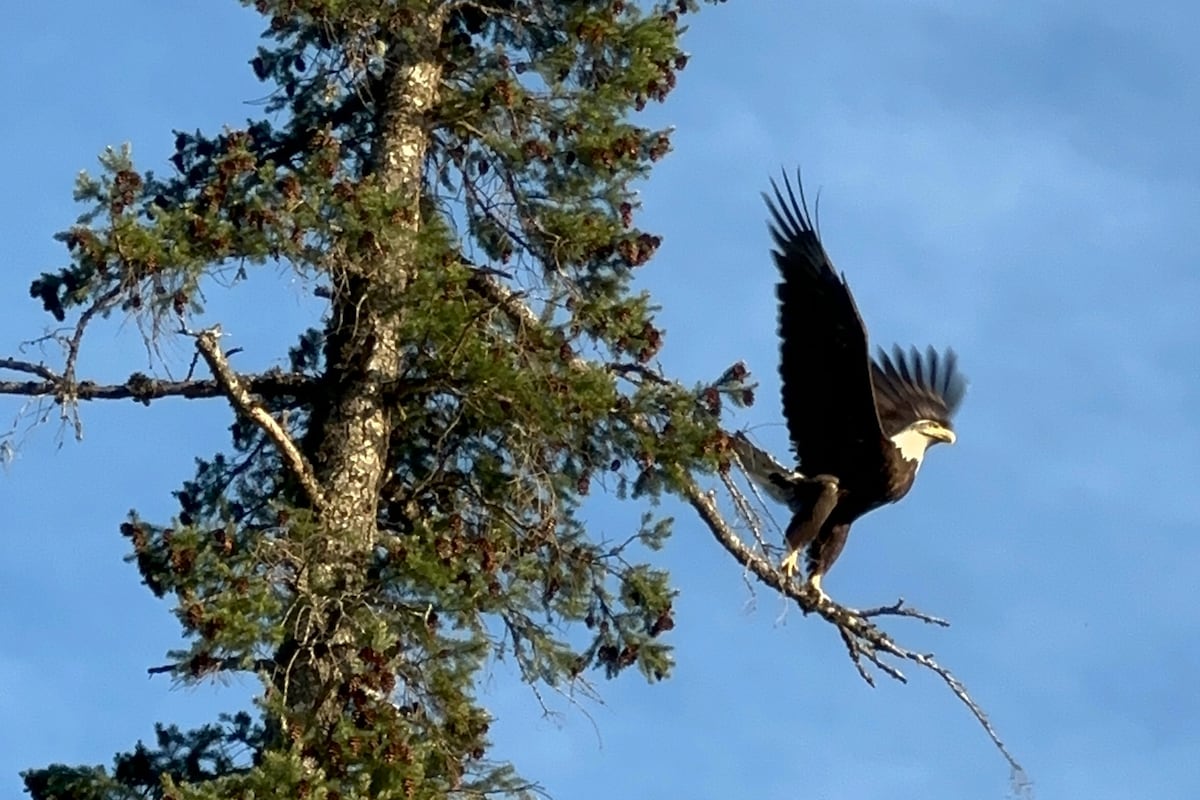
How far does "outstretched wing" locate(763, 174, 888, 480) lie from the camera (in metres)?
10.2

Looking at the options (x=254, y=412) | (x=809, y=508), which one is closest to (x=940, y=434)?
(x=809, y=508)

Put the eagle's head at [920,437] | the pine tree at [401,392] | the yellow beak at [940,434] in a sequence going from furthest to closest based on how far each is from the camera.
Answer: the yellow beak at [940,434] → the eagle's head at [920,437] → the pine tree at [401,392]

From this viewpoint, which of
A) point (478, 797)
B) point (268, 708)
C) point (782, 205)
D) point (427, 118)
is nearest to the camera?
point (268, 708)

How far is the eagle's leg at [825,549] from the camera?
10.2m

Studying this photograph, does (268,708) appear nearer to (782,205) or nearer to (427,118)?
(427,118)

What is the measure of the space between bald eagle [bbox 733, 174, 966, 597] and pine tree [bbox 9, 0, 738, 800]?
51.3 inches

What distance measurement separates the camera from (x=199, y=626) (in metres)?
7.39

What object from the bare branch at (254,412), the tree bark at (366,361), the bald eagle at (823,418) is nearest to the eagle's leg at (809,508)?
the bald eagle at (823,418)

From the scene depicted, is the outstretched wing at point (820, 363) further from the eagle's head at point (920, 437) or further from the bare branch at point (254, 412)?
the bare branch at point (254, 412)

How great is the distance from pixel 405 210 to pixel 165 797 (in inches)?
99.7

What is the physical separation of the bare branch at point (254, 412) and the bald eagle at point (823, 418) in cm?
235

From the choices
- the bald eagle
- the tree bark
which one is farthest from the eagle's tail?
the tree bark

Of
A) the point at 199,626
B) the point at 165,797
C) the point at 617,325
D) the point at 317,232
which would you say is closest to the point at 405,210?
the point at 317,232

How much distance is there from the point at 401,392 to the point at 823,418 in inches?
100.0
